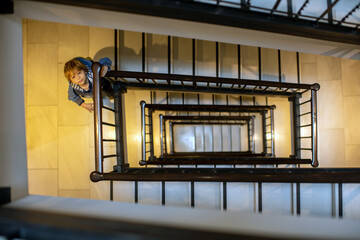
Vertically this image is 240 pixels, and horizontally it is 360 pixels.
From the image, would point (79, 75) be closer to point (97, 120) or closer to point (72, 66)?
point (72, 66)

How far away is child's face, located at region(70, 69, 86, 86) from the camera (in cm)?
203

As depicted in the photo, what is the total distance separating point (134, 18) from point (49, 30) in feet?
7.74

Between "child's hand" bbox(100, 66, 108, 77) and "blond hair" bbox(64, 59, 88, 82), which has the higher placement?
"blond hair" bbox(64, 59, 88, 82)

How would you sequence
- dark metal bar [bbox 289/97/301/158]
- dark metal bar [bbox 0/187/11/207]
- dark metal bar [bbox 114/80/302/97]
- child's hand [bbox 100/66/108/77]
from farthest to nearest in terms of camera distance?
dark metal bar [bbox 289/97/301/158] < dark metal bar [bbox 114/80/302/97] < child's hand [bbox 100/66/108/77] < dark metal bar [bbox 0/187/11/207]

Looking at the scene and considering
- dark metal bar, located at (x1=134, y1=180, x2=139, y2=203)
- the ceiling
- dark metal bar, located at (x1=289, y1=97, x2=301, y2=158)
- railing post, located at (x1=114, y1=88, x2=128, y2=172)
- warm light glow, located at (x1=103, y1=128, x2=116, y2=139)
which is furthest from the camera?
Result: dark metal bar, located at (x1=289, y1=97, x2=301, y2=158)

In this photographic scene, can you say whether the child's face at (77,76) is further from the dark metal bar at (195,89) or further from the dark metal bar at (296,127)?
the dark metal bar at (296,127)

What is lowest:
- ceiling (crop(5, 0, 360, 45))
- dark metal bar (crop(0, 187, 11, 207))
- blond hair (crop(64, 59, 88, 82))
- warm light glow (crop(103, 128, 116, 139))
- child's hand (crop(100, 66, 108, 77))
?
dark metal bar (crop(0, 187, 11, 207))

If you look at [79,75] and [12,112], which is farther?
[79,75]

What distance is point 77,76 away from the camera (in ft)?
6.76

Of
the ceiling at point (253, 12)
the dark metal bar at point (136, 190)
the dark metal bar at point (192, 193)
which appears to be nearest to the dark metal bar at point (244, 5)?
the ceiling at point (253, 12)

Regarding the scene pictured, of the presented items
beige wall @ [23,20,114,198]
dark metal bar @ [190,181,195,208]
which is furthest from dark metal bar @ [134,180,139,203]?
beige wall @ [23,20,114,198]

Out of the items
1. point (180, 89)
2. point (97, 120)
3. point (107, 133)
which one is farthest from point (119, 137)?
point (180, 89)

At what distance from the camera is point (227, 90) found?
3.07 meters

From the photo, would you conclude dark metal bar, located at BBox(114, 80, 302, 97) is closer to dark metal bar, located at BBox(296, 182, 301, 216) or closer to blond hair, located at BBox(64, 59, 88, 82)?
blond hair, located at BBox(64, 59, 88, 82)
